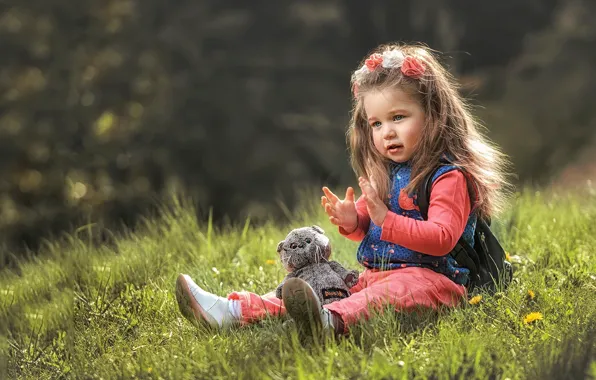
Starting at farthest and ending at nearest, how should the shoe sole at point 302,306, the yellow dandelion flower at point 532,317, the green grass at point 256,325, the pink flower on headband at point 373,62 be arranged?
1. the pink flower on headband at point 373,62
2. the yellow dandelion flower at point 532,317
3. the shoe sole at point 302,306
4. the green grass at point 256,325

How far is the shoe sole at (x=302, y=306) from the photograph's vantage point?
9.01ft

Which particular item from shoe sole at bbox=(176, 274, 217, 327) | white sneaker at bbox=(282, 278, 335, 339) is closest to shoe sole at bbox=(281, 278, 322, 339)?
white sneaker at bbox=(282, 278, 335, 339)

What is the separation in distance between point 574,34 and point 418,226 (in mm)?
8287

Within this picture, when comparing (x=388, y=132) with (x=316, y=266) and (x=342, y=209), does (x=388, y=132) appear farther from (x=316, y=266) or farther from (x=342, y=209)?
(x=316, y=266)

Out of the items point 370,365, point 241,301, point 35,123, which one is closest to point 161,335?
point 241,301

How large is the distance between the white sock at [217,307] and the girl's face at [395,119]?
840mm

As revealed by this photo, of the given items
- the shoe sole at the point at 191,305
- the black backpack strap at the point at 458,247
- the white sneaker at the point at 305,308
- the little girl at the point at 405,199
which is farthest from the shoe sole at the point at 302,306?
the black backpack strap at the point at 458,247

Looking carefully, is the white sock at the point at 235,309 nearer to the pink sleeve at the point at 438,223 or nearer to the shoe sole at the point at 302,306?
the shoe sole at the point at 302,306

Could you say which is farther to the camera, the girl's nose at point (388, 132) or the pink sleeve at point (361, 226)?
the pink sleeve at point (361, 226)

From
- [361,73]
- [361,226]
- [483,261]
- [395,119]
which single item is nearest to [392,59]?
[361,73]

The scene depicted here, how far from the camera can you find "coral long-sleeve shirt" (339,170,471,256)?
2.97 m

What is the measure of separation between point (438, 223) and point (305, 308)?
1.96 ft

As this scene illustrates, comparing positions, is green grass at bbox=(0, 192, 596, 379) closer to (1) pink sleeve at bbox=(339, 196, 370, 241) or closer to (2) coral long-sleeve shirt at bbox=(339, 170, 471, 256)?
(2) coral long-sleeve shirt at bbox=(339, 170, 471, 256)

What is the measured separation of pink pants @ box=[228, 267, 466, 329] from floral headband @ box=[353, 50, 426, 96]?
753 mm
